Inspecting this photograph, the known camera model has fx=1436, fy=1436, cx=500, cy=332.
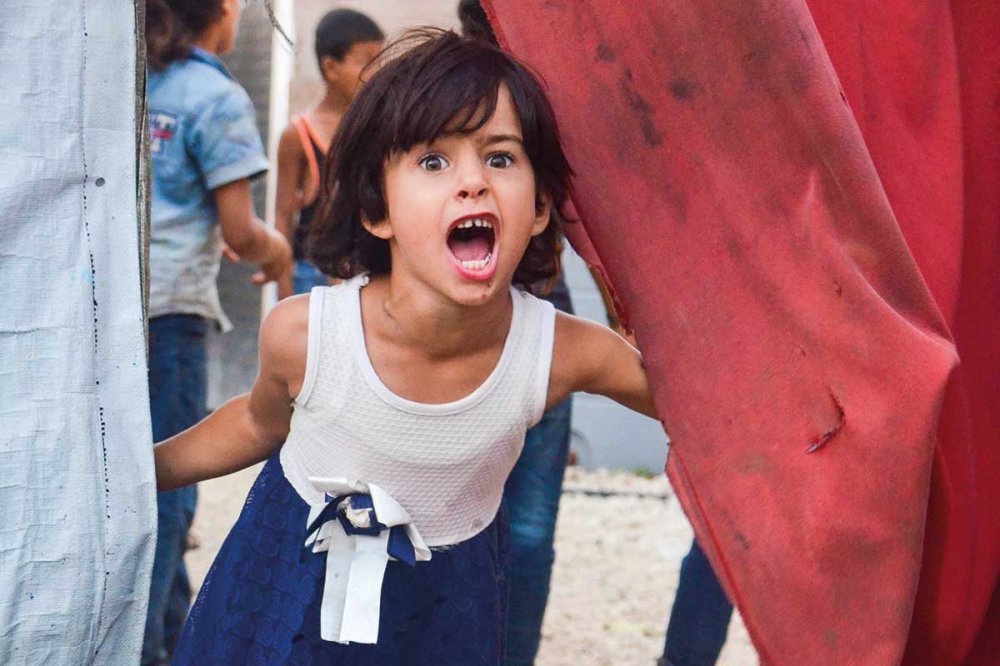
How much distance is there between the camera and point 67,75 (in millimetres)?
1988

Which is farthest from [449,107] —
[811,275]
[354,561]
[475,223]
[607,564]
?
[607,564]

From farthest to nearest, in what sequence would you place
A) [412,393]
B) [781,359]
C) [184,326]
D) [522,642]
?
[184,326] → [522,642] → [412,393] → [781,359]

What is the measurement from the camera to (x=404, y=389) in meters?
2.31

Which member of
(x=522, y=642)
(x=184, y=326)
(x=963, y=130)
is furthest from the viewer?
(x=184, y=326)

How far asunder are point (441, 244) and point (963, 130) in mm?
786

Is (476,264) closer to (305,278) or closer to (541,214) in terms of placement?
(541,214)

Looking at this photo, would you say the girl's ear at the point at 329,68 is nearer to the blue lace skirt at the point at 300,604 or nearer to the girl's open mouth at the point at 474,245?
the blue lace skirt at the point at 300,604

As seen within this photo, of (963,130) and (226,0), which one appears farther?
(226,0)

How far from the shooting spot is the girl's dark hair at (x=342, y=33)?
4730 millimetres

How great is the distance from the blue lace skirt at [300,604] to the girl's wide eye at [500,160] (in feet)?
2.19

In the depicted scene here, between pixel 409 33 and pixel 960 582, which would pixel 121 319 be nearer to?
pixel 409 33

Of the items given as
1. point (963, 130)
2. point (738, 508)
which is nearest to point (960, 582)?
point (738, 508)

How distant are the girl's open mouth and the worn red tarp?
0.49ft

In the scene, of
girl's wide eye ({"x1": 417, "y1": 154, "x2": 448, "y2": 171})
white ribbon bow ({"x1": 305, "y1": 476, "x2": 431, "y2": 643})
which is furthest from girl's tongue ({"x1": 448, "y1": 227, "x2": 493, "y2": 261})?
white ribbon bow ({"x1": 305, "y1": 476, "x2": 431, "y2": 643})
